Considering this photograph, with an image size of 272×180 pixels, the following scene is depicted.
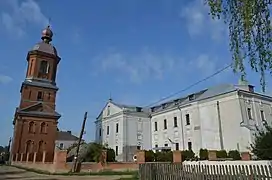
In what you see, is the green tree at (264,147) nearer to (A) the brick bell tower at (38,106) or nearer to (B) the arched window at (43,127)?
(A) the brick bell tower at (38,106)

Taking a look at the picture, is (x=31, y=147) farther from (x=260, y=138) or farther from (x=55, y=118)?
(x=260, y=138)

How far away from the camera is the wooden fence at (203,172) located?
26.9 ft

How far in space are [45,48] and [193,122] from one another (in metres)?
33.4

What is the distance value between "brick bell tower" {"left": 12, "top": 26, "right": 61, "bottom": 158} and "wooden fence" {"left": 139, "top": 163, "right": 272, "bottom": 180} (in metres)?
37.3

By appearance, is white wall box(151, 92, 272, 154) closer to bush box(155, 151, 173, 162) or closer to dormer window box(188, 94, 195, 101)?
dormer window box(188, 94, 195, 101)

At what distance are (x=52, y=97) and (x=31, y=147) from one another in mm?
10113

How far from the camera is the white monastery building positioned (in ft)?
104

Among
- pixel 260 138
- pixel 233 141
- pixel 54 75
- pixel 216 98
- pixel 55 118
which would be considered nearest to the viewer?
pixel 260 138

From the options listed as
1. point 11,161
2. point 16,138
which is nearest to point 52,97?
point 16,138

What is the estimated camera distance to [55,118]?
1928 inches

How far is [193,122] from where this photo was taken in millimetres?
36781

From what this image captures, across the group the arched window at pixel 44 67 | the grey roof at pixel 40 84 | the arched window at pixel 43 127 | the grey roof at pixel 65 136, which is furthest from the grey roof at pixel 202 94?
the grey roof at pixel 65 136

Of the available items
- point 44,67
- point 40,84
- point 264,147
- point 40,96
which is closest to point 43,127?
point 40,96

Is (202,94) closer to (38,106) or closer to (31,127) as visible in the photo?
(38,106)
